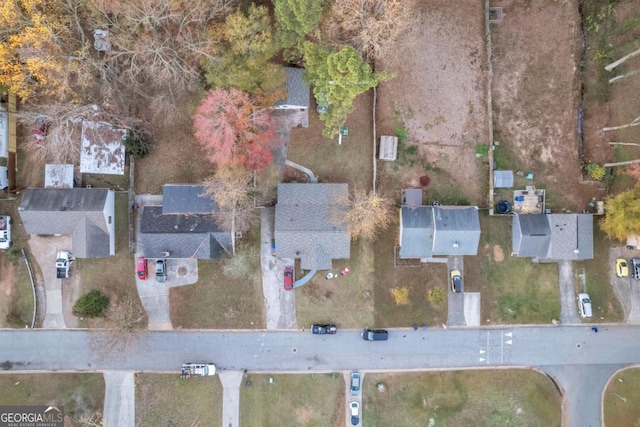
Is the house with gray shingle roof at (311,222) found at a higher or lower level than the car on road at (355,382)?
higher

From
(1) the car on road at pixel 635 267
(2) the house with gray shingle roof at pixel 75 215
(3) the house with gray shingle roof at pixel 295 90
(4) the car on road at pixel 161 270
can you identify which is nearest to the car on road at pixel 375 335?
(4) the car on road at pixel 161 270

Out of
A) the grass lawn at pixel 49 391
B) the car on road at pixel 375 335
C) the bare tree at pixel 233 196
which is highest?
the bare tree at pixel 233 196

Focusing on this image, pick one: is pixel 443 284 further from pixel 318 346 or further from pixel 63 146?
pixel 63 146

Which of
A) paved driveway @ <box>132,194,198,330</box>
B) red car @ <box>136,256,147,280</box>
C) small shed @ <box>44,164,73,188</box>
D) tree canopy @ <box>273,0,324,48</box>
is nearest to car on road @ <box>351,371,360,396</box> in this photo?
paved driveway @ <box>132,194,198,330</box>

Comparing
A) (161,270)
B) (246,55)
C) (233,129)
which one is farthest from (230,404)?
(246,55)

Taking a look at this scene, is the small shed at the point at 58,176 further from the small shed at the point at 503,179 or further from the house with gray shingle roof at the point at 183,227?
the small shed at the point at 503,179

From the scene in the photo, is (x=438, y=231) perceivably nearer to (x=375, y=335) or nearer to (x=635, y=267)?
(x=375, y=335)
